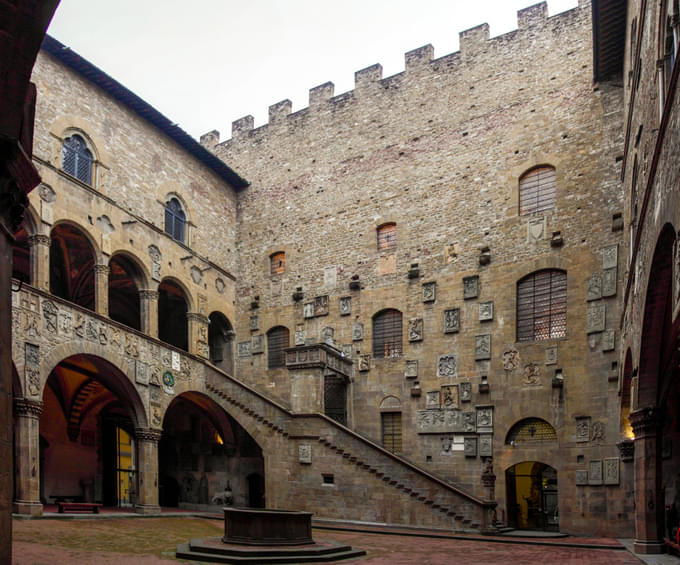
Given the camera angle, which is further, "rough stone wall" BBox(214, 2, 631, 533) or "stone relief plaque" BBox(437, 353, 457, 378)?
"stone relief plaque" BBox(437, 353, 457, 378)

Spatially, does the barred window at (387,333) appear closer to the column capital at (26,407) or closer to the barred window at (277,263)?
the barred window at (277,263)

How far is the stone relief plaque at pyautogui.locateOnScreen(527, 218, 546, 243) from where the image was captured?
21562mm

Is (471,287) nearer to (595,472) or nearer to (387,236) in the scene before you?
(387,236)

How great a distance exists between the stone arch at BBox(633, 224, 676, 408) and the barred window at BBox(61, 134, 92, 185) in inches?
635

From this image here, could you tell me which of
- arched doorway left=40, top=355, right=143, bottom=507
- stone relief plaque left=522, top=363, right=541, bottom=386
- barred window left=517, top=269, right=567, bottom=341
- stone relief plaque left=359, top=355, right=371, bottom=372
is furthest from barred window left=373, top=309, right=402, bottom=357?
arched doorway left=40, top=355, right=143, bottom=507

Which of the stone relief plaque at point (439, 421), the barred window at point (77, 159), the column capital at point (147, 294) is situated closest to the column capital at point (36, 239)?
the barred window at point (77, 159)

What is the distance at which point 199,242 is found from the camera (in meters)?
26.1

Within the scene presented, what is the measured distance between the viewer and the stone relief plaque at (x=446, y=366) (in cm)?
2219

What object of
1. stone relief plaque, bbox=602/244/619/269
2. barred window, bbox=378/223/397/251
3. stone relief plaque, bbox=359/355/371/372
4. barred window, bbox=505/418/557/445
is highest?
barred window, bbox=378/223/397/251

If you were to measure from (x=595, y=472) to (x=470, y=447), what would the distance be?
3.69 m

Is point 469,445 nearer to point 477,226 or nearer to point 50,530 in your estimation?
point 477,226

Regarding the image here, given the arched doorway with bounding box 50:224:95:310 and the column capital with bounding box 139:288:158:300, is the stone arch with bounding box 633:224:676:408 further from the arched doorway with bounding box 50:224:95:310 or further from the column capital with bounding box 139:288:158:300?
the arched doorway with bounding box 50:224:95:310

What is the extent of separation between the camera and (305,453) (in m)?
21.8

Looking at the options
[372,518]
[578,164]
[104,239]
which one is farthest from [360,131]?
[372,518]
